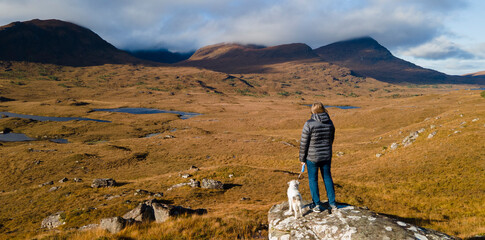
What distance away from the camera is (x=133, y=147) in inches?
2333

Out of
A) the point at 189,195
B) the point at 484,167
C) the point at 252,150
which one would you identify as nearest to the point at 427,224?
the point at 484,167

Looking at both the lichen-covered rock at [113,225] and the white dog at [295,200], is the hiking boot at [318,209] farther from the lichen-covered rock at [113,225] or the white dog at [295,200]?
the lichen-covered rock at [113,225]

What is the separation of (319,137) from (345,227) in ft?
9.69

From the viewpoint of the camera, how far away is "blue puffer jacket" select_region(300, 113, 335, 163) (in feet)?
26.8

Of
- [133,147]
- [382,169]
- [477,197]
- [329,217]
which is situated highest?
[329,217]

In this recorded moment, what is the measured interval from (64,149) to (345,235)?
64.1 metres

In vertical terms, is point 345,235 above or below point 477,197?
above

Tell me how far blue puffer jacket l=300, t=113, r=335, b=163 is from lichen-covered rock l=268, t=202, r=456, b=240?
6.64 feet

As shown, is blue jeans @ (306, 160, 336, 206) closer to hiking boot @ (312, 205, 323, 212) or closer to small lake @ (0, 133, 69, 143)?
hiking boot @ (312, 205, 323, 212)

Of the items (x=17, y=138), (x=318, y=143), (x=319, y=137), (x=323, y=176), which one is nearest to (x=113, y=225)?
(x=323, y=176)

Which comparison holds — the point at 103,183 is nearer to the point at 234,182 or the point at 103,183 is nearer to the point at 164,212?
the point at 234,182

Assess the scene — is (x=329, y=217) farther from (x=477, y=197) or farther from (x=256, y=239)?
(x=477, y=197)

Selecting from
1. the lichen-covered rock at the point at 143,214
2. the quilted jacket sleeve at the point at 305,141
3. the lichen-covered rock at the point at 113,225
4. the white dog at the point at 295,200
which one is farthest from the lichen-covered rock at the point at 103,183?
the quilted jacket sleeve at the point at 305,141

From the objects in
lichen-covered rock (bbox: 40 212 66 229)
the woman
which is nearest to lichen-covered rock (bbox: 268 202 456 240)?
the woman
